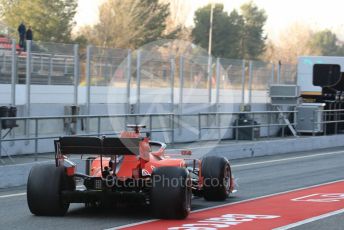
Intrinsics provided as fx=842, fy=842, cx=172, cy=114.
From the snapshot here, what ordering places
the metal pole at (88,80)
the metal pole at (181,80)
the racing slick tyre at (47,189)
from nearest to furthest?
1. the racing slick tyre at (47,189)
2. the metal pole at (88,80)
3. the metal pole at (181,80)

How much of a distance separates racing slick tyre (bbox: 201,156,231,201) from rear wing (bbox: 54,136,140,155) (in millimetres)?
2217

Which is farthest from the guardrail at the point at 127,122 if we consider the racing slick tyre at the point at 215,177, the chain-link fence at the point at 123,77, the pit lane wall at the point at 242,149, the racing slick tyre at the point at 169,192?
the racing slick tyre at the point at 169,192

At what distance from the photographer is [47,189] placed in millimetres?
11680

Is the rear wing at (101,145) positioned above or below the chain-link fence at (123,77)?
below

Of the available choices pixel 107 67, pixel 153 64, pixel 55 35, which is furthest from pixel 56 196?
pixel 55 35

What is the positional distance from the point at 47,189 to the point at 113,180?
926 millimetres

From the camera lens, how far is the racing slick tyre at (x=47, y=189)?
11672mm

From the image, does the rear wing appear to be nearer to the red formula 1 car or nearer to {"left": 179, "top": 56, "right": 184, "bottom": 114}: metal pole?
the red formula 1 car

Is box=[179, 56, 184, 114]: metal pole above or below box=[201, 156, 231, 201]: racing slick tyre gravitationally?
above

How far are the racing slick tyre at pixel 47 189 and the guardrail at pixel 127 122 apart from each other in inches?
220

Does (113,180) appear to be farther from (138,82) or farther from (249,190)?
(138,82)

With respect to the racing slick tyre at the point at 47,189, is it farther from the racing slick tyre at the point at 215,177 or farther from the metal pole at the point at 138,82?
the metal pole at the point at 138,82

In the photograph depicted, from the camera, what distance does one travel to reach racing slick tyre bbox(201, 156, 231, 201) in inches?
538

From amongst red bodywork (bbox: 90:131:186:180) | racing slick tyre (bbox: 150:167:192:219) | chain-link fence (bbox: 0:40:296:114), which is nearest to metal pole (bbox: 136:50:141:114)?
chain-link fence (bbox: 0:40:296:114)
